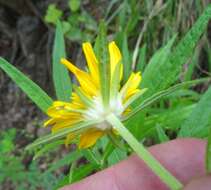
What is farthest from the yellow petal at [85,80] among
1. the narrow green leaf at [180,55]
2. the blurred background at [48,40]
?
the blurred background at [48,40]

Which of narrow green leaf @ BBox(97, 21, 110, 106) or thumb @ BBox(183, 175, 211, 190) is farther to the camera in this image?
narrow green leaf @ BBox(97, 21, 110, 106)

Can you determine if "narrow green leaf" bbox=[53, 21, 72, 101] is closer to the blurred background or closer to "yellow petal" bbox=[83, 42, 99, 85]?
"yellow petal" bbox=[83, 42, 99, 85]

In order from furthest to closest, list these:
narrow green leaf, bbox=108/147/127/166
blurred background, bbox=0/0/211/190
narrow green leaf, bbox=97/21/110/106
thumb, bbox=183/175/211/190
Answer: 1. blurred background, bbox=0/0/211/190
2. narrow green leaf, bbox=108/147/127/166
3. narrow green leaf, bbox=97/21/110/106
4. thumb, bbox=183/175/211/190

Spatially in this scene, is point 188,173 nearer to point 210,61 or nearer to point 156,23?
point 210,61

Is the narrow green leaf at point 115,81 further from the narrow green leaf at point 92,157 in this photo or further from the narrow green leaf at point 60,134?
the narrow green leaf at point 92,157

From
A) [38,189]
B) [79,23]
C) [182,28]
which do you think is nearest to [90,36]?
[79,23]

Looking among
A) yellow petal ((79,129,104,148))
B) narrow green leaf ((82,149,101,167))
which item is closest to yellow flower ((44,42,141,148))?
yellow petal ((79,129,104,148))
